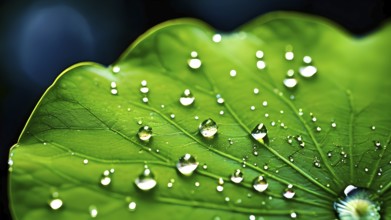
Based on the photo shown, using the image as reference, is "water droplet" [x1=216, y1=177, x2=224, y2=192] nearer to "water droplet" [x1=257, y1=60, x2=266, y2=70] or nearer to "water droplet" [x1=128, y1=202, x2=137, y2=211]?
"water droplet" [x1=128, y1=202, x2=137, y2=211]

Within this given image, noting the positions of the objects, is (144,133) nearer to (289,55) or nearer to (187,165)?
(187,165)

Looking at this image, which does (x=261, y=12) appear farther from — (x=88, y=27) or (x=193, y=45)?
(x=193, y=45)

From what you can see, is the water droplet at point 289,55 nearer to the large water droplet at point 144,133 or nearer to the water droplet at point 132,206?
the large water droplet at point 144,133

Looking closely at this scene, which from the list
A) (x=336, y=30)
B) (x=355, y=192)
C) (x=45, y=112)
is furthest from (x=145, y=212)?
(x=336, y=30)

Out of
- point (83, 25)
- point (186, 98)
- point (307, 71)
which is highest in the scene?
point (83, 25)

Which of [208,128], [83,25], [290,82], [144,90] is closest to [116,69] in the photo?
[144,90]

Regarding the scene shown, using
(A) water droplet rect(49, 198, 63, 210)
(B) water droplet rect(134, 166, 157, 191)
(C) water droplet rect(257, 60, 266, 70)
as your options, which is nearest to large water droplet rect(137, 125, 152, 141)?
(B) water droplet rect(134, 166, 157, 191)
